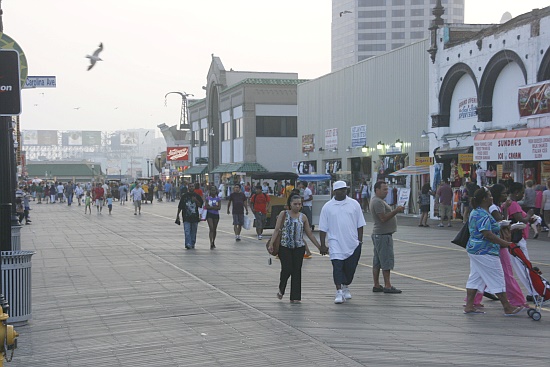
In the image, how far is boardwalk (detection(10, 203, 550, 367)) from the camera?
816cm

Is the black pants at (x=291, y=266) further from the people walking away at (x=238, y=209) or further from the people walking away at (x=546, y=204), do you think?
the people walking away at (x=546, y=204)

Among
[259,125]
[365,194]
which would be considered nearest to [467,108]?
[365,194]

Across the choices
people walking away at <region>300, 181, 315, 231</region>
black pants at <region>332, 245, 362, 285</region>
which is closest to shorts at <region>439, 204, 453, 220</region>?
people walking away at <region>300, 181, 315, 231</region>

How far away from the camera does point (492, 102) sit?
3119 cm

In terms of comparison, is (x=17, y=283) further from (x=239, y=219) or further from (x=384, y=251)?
(x=239, y=219)

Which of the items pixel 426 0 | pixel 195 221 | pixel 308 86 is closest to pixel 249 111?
pixel 308 86

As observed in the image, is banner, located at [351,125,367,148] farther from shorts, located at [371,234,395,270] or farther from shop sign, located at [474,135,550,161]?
shorts, located at [371,234,395,270]

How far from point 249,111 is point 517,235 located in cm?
5615

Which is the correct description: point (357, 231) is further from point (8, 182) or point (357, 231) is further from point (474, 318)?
point (8, 182)

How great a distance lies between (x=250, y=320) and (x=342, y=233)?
7.07 ft

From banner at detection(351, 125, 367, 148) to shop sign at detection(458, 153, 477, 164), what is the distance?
454 inches

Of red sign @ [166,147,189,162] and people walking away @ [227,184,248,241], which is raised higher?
red sign @ [166,147,189,162]

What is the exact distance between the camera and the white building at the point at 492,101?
27391mm

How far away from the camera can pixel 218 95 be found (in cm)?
7525
